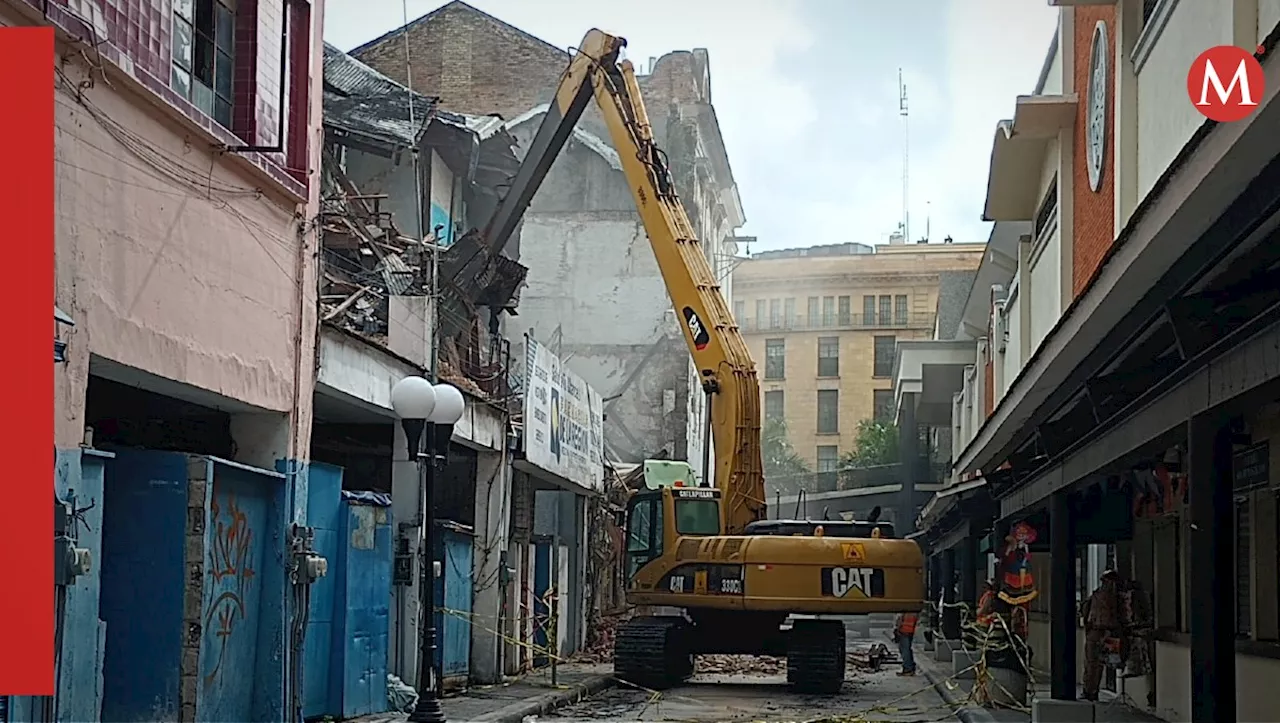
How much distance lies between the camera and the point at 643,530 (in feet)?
82.8

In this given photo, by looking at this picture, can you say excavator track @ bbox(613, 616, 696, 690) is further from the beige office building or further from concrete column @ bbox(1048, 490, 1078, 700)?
the beige office building

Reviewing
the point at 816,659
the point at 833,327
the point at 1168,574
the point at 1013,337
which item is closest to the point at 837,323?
the point at 833,327

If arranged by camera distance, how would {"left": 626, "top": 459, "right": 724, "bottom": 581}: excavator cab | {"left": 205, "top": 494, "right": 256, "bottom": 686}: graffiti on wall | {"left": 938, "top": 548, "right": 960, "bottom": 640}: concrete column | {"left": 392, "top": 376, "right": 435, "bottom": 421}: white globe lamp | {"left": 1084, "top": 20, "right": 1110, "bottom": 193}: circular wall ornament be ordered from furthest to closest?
{"left": 938, "top": 548, "right": 960, "bottom": 640}: concrete column → {"left": 626, "top": 459, "right": 724, "bottom": 581}: excavator cab → {"left": 392, "top": 376, "right": 435, "bottom": 421}: white globe lamp → {"left": 205, "top": 494, "right": 256, "bottom": 686}: graffiti on wall → {"left": 1084, "top": 20, "right": 1110, "bottom": 193}: circular wall ornament

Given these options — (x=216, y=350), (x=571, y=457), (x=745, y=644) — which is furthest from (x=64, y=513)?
(x=571, y=457)

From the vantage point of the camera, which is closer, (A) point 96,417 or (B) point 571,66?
(A) point 96,417

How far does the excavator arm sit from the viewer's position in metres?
23.9

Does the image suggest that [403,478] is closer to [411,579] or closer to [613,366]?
[411,579]

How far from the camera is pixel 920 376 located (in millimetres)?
40406

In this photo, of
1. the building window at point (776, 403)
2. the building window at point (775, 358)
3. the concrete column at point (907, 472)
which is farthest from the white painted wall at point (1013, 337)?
the building window at point (776, 403)

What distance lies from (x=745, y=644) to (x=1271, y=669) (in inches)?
468

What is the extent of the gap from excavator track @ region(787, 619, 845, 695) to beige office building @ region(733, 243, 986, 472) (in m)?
53.9

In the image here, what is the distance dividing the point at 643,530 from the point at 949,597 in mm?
15738

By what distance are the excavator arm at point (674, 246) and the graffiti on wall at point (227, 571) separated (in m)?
10.1

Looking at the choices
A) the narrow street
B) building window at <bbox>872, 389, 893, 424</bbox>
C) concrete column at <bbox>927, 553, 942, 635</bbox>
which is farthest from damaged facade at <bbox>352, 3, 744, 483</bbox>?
building window at <bbox>872, 389, 893, 424</bbox>
